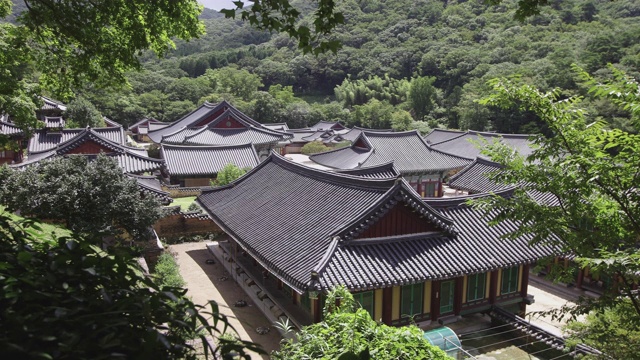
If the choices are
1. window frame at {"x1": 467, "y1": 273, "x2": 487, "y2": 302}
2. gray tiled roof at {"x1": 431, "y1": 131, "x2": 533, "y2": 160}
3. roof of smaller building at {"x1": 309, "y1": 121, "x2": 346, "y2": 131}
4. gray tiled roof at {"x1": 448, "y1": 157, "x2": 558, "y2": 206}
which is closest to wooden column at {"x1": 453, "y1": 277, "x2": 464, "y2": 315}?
window frame at {"x1": 467, "y1": 273, "x2": 487, "y2": 302}

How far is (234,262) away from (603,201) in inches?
623

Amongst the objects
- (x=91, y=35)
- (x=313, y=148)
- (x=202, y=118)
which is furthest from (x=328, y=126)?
(x=91, y=35)

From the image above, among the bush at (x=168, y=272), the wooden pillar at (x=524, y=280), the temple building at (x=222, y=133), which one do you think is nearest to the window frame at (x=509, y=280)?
the wooden pillar at (x=524, y=280)

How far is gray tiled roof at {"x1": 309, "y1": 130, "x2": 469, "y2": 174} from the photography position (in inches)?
1404

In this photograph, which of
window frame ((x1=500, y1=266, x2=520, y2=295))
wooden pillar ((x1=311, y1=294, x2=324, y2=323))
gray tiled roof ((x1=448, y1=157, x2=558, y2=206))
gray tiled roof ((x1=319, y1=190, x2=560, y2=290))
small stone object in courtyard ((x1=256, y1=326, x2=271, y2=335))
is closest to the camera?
gray tiled roof ((x1=319, y1=190, x2=560, y2=290))

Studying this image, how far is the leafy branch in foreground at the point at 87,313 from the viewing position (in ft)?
7.39

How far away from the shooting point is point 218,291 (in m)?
18.1

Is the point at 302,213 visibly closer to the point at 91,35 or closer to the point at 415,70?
the point at 91,35

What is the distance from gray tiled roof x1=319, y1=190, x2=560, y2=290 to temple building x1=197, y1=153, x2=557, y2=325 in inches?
1.4

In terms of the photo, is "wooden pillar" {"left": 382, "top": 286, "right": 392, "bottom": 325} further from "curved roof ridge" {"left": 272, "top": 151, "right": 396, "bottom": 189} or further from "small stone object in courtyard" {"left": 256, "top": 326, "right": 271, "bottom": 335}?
"small stone object in courtyard" {"left": 256, "top": 326, "right": 271, "bottom": 335}

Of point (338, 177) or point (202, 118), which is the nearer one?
point (338, 177)

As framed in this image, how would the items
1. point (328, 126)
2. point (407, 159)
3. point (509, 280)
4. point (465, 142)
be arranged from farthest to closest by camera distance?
1. point (328, 126)
2. point (465, 142)
3. point (407, 159)
4. point (509, 280)

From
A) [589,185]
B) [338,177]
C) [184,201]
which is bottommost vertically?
[184,201]

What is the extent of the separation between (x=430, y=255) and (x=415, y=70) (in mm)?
104874
